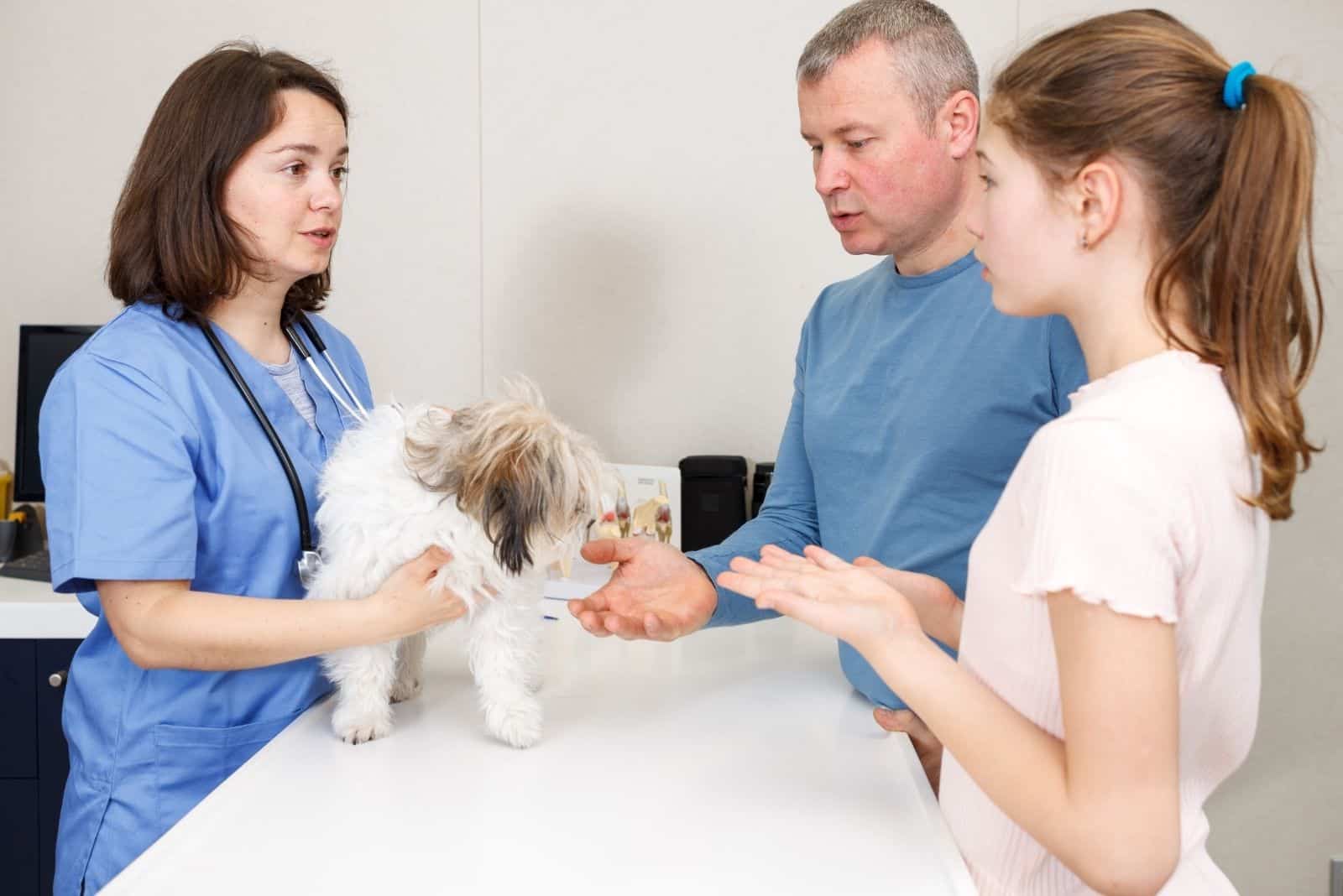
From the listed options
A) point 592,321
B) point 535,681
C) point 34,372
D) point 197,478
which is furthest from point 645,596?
point 34,372

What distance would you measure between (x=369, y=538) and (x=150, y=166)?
647 mm

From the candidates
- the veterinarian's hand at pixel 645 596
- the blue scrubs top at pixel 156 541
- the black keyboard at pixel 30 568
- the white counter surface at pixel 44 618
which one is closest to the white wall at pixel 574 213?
the black keyboard at pixel 30 568

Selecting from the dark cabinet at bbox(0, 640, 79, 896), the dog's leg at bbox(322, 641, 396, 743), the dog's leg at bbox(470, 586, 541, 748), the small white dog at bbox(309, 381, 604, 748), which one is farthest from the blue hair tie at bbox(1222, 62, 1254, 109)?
the dark cabinet at bbox(0, 640, 79, 896)

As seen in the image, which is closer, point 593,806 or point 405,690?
point 593,806

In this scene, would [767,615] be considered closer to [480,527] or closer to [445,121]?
[480,527]

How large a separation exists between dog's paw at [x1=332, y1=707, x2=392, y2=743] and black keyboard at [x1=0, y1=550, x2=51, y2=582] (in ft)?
4.85

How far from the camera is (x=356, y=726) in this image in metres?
1.40

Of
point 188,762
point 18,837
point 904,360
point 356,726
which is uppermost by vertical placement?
point 904,360

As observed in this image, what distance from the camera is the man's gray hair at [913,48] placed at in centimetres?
164

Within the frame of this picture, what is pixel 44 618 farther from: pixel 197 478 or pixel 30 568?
pixel 197 478

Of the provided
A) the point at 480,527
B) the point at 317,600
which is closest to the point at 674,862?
the point at 480,527

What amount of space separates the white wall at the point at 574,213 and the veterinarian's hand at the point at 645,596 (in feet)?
4.35

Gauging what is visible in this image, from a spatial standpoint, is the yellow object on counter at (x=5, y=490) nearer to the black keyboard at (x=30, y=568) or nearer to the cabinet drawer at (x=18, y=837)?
the black keyboard at (x=30, y=568)

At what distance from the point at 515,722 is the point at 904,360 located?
0.80 meters
